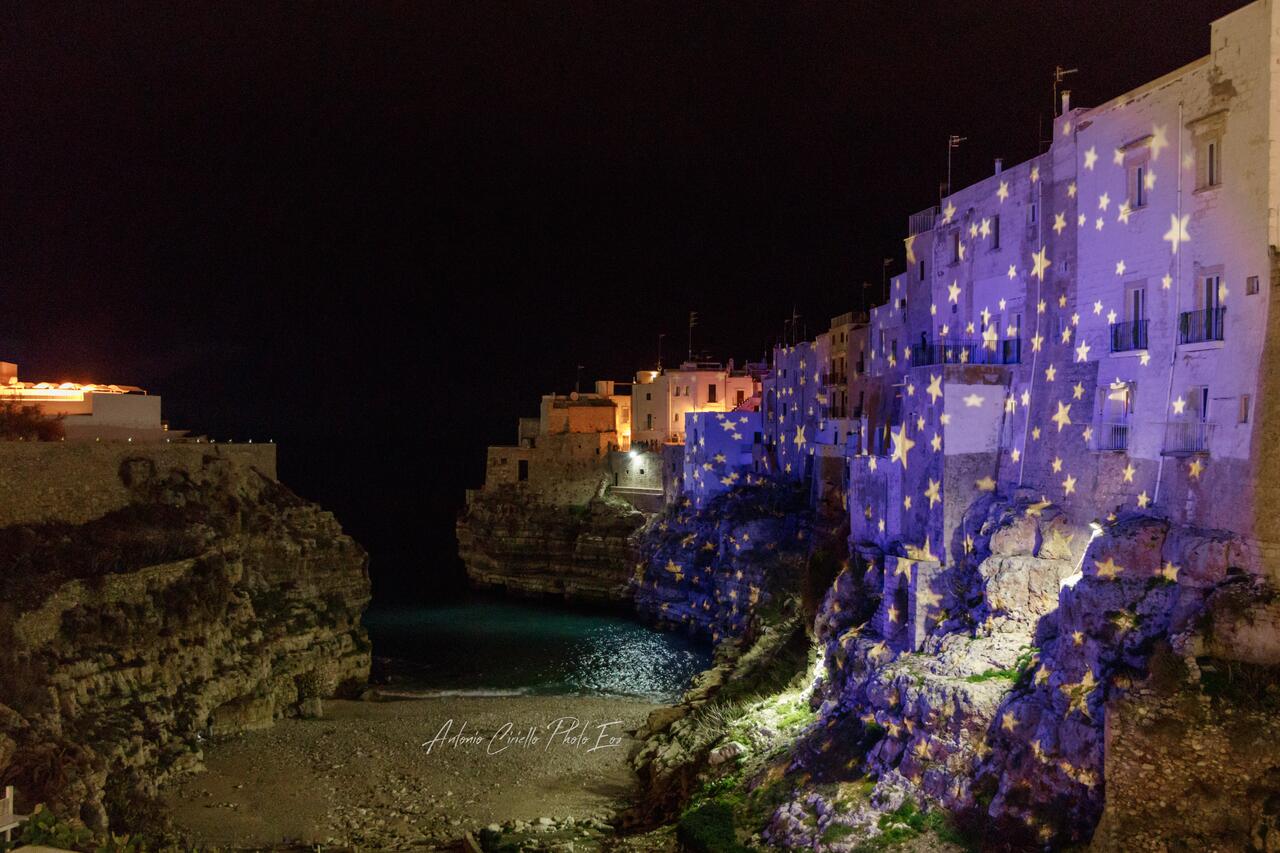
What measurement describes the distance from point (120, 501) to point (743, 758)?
20847 millimetres

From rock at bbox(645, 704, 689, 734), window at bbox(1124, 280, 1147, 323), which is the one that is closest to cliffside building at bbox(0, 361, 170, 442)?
rock at bbox(645, 704, 689, 734)

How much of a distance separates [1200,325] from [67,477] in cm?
Result: 2979

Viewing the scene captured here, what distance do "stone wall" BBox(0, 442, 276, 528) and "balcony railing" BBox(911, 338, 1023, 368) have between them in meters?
24.5

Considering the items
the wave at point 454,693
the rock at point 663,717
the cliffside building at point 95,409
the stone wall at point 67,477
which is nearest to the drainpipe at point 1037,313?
the rock at point 663,717

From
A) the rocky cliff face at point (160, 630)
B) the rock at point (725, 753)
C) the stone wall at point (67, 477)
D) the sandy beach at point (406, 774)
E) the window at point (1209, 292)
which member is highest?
the window at point (1209, 292)

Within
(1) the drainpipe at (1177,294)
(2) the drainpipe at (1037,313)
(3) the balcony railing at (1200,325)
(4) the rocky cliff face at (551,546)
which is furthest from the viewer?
(4) the rocky cliff face at (551,546)

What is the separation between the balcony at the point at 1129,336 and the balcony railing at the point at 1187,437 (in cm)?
183

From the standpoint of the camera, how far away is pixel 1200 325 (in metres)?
17.6

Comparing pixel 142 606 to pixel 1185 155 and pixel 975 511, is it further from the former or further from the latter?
pixel 1185 155

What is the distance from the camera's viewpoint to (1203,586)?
16328mm

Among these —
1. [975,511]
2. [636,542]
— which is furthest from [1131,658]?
[636,542]

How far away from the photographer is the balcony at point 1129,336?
63.2ft

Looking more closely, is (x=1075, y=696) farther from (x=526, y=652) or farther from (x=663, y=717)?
(x=526, y=652)

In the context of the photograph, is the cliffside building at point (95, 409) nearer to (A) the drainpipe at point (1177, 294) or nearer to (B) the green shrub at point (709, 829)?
(B) the green shrub at point (709, 829)
